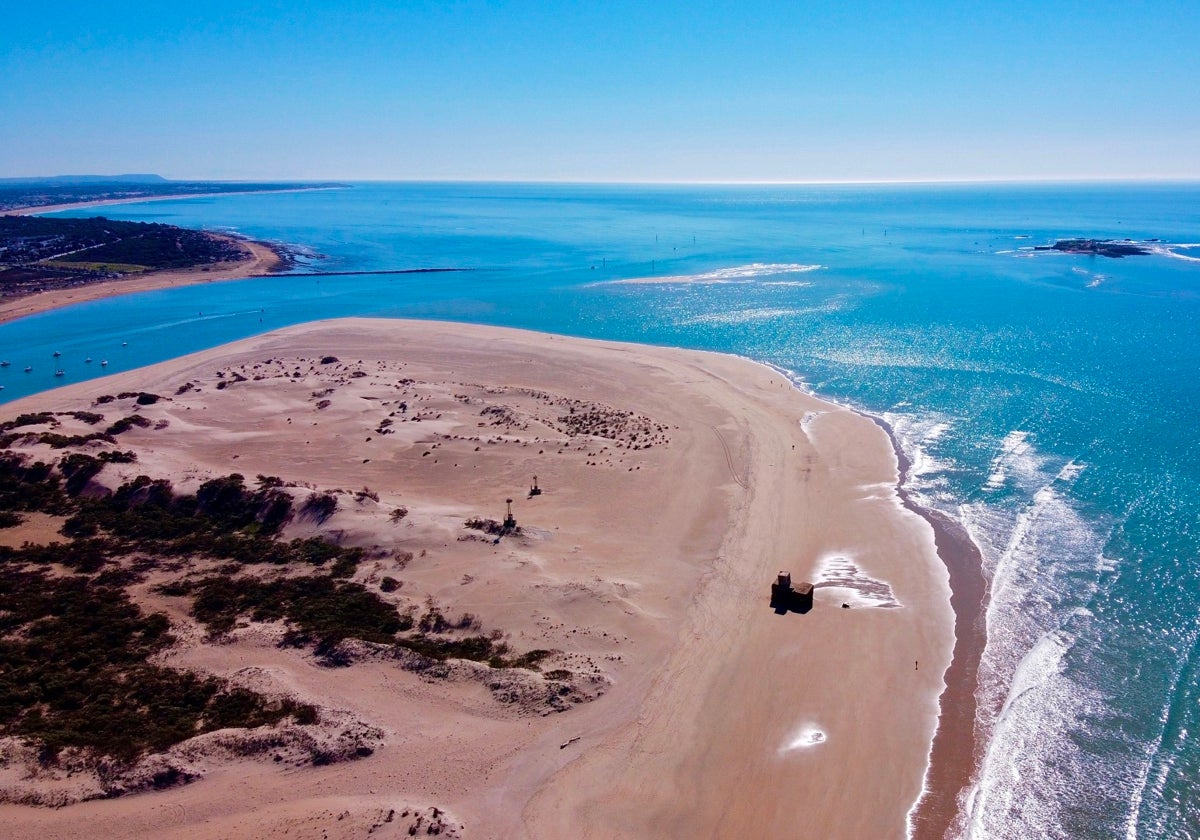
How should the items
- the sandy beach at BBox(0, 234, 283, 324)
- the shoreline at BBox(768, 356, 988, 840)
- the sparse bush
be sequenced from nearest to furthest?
1. the shoreline at BBox(768, 356, 988, 840)
2. the sparse bush
3. the sandy beach at BBox(0, 234, 283, 324)

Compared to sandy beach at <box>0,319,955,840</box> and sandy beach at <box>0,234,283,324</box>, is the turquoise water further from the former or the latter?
sandy beach at <box>0,234,283,324</box>

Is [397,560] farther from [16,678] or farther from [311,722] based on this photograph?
[16,678]

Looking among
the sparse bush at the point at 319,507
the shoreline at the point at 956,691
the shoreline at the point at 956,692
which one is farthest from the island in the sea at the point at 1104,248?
the sparse bush at the point at 319,507

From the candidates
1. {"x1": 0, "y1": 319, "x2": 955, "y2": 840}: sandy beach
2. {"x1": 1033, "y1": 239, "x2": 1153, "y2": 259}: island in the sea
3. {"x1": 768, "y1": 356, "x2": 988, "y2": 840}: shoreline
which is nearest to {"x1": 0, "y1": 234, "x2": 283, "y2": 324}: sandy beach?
{"x1": 0, "y1": 319, "x2": 955, "y2": 840}: sandy beach

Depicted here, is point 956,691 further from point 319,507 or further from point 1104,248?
point 1104,248

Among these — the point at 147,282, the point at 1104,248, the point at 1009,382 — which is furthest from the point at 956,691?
the point at 1104,248
